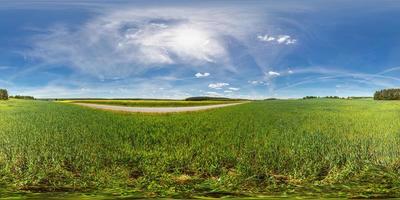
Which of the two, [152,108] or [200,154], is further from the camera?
[152,108]

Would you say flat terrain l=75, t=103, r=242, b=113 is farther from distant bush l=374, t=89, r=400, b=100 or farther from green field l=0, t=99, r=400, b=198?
distant bush l=374, t=89, r=400, b=100

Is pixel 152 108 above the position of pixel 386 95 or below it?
below

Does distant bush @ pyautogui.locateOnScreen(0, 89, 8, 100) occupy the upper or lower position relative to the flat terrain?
upper

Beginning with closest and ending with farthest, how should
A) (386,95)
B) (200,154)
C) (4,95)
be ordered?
(200,154) → (386,95) → (4,95)

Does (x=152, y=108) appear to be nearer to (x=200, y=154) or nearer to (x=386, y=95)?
(x=200, y=154)

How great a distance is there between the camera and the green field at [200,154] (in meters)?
11.8

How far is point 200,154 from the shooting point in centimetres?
1379

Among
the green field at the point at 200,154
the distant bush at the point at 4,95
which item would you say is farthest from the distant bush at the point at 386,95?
the distant bush at the point at 4,95

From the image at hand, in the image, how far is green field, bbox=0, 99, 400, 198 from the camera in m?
11.8

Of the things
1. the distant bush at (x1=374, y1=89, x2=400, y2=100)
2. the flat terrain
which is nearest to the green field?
the flat terrain

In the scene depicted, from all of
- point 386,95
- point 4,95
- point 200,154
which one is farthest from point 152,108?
point 386,95

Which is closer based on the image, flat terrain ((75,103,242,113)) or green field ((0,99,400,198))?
green field ((0,99,400,198))

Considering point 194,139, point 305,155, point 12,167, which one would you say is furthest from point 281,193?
point 12,167

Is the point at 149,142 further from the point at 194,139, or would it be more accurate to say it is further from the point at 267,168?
the point at 267,168
